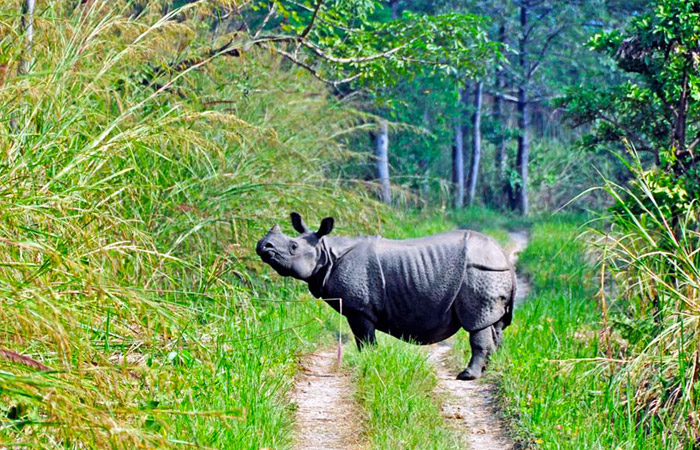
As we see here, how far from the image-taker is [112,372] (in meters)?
3.13

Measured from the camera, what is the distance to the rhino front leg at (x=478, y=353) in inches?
228

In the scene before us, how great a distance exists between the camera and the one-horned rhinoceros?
576 cm

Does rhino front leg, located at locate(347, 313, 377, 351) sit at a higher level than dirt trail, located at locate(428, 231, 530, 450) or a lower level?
higher

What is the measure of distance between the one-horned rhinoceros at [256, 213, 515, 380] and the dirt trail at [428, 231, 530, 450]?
0.54 ft

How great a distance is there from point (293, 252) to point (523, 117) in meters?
14.0

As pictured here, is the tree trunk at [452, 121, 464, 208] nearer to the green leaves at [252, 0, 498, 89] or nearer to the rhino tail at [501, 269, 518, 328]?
the green leaves at [252, 0, 498, 89]

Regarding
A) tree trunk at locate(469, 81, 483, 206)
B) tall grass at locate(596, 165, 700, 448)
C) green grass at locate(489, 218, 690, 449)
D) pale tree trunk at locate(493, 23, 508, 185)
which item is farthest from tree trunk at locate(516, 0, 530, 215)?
tall grass at locate(596, 165, 700, 448)

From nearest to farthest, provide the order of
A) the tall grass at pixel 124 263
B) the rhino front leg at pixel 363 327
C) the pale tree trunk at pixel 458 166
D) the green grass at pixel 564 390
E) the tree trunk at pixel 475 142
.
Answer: the tall grass at pixel 124 263, the green grass at pixel 564 390, the rhino front leg at pixel 363 327, the tree trunk at pixel 475 142, the pale tree trunk at pixel 458 166

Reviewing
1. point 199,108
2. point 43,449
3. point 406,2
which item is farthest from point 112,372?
point 406,2

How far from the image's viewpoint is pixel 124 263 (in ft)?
16.7

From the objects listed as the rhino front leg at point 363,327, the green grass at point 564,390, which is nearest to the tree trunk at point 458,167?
the green grass at point 564,390

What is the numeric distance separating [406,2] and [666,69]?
10531 millimetres

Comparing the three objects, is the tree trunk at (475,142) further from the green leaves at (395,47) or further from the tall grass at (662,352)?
the tall grass at (662,352)

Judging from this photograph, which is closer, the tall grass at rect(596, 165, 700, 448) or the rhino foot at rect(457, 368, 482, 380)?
the tall grass at rect(596, 165, 700, 448)
